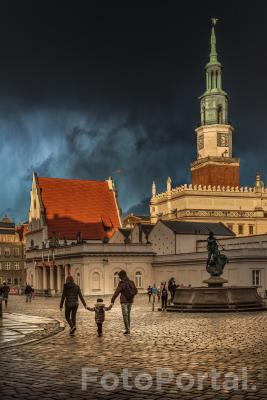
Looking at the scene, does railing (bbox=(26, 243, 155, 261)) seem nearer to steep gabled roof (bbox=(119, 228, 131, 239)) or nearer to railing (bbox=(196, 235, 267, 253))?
railing (bbox=(196, 235, 267, 253))

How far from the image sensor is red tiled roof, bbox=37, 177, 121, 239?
279 feet

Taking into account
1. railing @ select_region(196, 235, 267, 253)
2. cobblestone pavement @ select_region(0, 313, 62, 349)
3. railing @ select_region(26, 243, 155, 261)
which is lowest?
cobblestone pavement @ select_region(0, 313, 62, 349)

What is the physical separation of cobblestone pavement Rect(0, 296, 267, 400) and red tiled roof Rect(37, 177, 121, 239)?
63.0 metres

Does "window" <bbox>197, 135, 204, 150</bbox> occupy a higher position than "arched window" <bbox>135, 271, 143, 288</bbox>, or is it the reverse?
"window" <bbox>197, 135, 204, 150</bbox>

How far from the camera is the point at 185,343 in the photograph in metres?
17.1

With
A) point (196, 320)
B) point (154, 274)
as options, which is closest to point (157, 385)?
point (196, 320)

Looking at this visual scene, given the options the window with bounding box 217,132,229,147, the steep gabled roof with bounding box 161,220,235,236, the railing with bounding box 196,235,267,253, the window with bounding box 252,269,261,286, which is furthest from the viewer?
the window with bounding box 217,132,229,147

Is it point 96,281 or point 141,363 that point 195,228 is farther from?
point 141,363

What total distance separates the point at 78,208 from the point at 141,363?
74182mm

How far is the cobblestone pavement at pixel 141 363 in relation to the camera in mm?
Result: 10445

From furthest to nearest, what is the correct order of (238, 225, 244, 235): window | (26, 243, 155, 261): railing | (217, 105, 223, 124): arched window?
1. (217, 105, 223, 124): arched window
2. (238, 225, 244, 235): window
3. (26, 243, 155, 261): railing

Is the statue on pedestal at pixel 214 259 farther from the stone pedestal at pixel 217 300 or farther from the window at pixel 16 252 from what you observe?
the window at pixel 16 252

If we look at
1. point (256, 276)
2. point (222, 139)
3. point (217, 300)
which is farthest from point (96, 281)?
point (222, 139)

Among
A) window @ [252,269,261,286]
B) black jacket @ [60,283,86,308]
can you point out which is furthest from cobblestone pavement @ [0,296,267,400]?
window @ [252,269,261,286]
